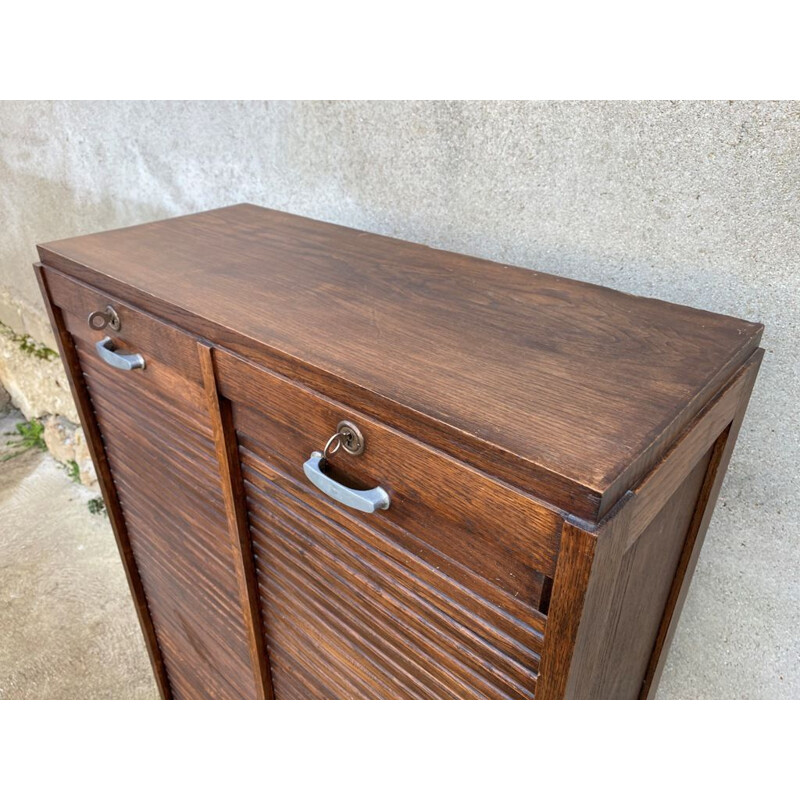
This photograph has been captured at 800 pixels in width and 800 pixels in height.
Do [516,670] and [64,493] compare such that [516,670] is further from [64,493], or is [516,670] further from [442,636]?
[64,493]

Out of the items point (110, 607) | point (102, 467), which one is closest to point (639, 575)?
point (102, 467)

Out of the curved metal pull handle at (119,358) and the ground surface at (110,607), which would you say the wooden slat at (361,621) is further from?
the ground surface at (110,607)

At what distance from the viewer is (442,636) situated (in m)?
0.74

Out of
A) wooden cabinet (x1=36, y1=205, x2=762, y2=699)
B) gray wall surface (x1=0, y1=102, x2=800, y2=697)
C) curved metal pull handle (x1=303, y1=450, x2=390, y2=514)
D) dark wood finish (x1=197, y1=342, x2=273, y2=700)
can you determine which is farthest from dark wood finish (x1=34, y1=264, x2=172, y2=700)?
curved metal pull handle (x1=303, y1=450, x2=390, y2=514)

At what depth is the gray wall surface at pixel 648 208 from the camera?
0.85 meters

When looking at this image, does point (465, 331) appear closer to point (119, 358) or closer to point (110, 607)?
point (119, 358)

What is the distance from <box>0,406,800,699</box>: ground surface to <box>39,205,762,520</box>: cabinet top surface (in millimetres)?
375

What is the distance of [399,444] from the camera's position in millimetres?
634

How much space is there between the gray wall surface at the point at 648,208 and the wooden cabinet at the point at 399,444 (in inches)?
4.6

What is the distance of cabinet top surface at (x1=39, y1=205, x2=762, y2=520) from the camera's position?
0.59 meters

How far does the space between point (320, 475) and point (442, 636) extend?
0.23m

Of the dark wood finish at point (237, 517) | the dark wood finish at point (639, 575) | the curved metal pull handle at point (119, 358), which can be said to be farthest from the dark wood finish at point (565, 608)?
the curved metal pull handle at point (119, 358)

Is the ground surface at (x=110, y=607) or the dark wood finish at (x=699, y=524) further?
the ground surface at (x=110, y=607)

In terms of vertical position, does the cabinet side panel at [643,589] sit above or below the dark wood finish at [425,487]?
below
